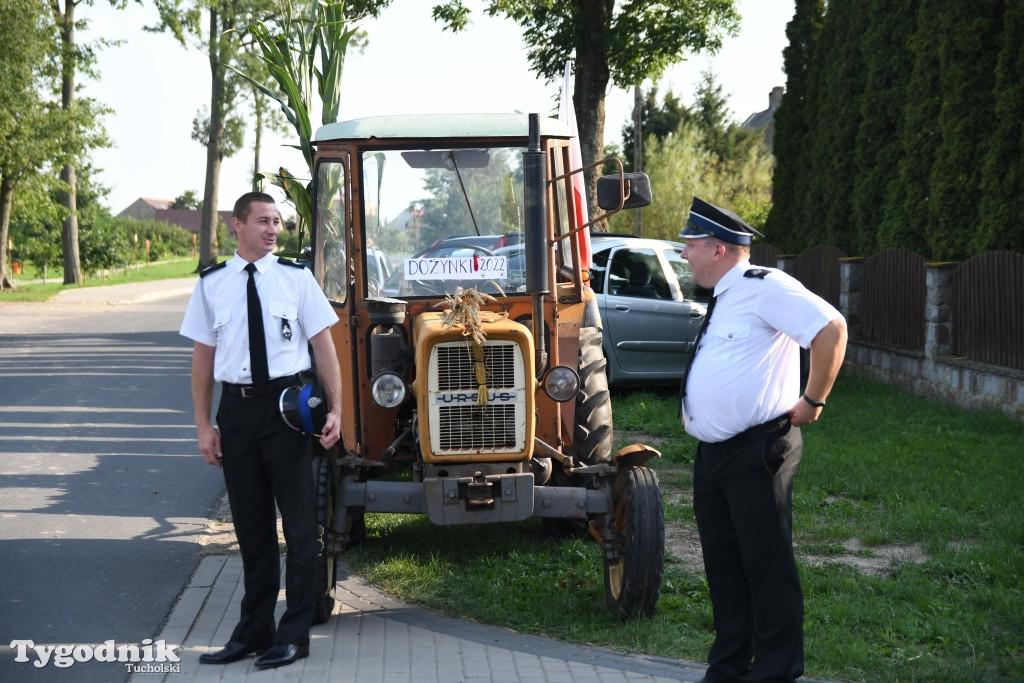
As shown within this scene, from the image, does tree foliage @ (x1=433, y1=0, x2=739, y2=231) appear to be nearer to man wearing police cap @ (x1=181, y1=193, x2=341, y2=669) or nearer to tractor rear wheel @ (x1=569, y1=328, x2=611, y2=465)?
tractor rear wheel @ (x1=569, y1=328, x2=611, y2=465)

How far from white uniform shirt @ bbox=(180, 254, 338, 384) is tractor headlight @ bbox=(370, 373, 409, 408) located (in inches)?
29.8

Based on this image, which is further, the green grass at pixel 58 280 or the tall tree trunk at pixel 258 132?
the green grass at pixel 58 280

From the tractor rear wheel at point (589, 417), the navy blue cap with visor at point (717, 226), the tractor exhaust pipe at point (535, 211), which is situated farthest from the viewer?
the tractor rear wheel at point (589, 417)

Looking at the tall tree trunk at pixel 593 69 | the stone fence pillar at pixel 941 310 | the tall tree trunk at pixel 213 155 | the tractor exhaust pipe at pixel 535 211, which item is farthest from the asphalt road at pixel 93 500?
the tall tree trunk at pixel 213 155

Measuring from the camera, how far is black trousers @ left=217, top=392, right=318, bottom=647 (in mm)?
4980

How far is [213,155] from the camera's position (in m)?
48.1

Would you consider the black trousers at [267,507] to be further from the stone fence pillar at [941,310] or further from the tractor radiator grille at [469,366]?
the stone fence pillar at [941,310]

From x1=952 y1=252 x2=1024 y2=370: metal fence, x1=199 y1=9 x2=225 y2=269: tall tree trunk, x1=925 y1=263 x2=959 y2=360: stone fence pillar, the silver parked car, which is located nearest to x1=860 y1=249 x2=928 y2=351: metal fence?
x1=925 y1=263 x2=959 y2=360: stone fence pillar

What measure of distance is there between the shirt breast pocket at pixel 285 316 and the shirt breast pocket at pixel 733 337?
1.86 meters

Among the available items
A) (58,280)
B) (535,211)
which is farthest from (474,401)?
(58,280)

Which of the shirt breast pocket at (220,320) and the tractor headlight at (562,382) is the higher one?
the shirt breast pocket at (220,320)

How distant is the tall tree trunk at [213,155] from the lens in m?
46.1

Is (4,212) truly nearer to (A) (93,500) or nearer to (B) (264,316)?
(A) (93,500)

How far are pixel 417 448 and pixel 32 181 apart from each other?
30434mm
